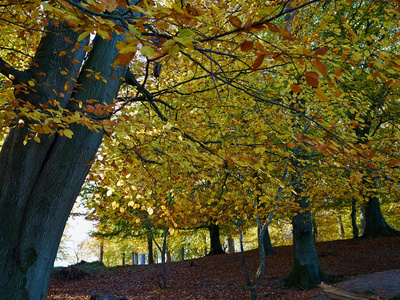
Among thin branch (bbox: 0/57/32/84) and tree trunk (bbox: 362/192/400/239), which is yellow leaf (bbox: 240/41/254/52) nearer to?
thin branch (bbox: 0/57/32/84)

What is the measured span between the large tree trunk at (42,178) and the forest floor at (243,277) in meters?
6.24

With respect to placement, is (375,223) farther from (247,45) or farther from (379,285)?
(247,45)

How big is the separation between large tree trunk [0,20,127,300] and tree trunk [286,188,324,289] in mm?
6622

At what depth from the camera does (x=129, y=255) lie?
32.5m

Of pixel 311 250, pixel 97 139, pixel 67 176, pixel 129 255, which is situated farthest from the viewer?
pixel 129 255

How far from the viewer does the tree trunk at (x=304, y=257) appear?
7.95m

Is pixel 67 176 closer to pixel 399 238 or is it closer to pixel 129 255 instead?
pixel 399 238

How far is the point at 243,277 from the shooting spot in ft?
33.4

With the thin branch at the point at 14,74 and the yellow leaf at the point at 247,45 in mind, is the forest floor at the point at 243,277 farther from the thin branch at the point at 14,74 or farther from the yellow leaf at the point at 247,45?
the thin branch at the point at 14,74

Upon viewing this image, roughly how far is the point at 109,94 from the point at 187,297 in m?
7.53

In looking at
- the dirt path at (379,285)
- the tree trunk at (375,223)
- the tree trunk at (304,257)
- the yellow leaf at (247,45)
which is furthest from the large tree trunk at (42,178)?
the tree trunk at (375,223)

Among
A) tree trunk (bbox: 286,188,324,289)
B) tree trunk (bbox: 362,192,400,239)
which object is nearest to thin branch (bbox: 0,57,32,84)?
tree trunk (bbox: 286,188,324,289)

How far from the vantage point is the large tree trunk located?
2.66 meters

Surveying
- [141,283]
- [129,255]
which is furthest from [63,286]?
[129,255]
